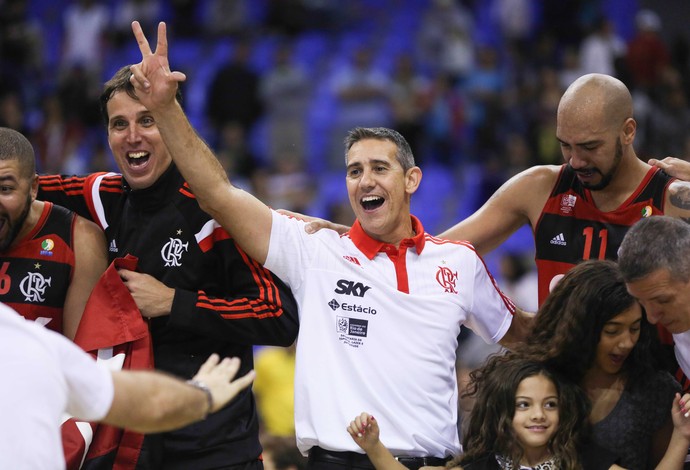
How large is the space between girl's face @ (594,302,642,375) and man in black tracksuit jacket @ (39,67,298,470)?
1.44 m

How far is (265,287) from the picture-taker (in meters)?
5.14

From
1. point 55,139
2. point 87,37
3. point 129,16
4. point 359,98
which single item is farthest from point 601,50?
point 87,37

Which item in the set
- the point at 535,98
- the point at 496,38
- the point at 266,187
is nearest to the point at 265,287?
the point at 266,187

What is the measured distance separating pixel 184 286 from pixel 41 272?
0.66 meters

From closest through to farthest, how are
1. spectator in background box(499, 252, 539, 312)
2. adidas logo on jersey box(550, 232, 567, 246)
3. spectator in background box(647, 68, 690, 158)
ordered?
1. adidas logo on jersey box(550, 232, 567, 246)
2. spectator in background box(499, 252, 539, 312)
3. spectator in background box(647, 68, 690, 158)

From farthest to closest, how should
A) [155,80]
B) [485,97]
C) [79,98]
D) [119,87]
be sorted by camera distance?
[79,98] → [485,97] → [119,87] → [155,80]

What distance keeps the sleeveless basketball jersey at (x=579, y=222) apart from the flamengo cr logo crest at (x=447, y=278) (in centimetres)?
88

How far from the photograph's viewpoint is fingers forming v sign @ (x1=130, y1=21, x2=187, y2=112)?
4926 millimetres

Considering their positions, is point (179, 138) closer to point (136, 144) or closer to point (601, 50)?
point (136, 144)

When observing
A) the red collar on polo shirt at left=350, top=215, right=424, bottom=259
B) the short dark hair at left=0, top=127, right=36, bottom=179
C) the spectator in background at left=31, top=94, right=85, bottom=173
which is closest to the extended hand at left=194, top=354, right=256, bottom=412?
the red collar on polo shirt at left=350, top=215, right=424, bottom=259

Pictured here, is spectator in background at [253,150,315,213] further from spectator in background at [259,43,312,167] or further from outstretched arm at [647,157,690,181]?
outstretched arm at [647,157,690,181]

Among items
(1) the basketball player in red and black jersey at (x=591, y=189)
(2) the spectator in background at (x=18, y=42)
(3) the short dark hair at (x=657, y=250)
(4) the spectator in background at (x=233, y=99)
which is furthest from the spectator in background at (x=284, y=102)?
(3) the short dark hair at (x=657, y=250)

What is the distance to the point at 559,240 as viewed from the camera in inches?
233

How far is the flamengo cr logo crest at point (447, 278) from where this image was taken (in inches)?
203
